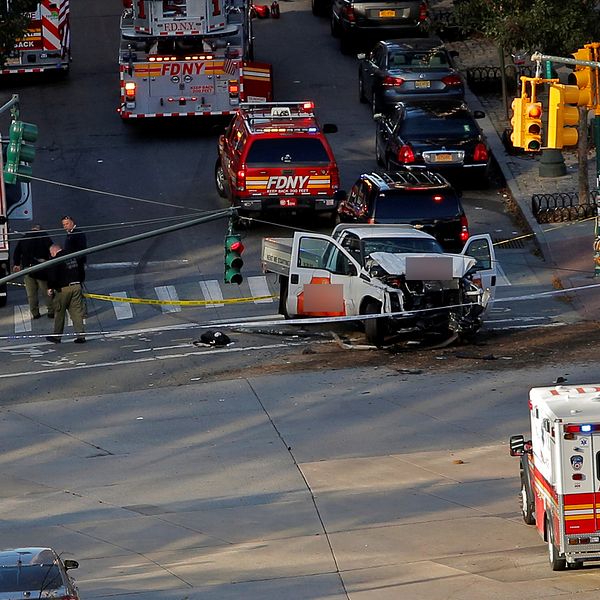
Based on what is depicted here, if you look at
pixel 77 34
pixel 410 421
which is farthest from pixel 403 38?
pixel 410 421

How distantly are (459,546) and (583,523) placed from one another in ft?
6.75

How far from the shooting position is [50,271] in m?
26.0

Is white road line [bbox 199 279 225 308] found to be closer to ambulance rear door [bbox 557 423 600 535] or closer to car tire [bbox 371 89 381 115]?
car tire [bbox 371 89 381 115]

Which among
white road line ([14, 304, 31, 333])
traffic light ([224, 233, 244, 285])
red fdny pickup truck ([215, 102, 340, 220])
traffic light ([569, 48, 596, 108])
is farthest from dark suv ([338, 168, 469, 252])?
traffic light ([569, 48, 596, 108])

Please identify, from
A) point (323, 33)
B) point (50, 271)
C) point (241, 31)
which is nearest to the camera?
point (50, 271)

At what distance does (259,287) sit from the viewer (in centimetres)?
2966

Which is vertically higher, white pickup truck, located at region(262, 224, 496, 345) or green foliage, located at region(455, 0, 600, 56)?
green foliage, located at region(455, 0, 600, 56)

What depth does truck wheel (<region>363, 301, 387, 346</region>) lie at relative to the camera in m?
25.4

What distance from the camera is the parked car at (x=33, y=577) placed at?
1377 centimetres

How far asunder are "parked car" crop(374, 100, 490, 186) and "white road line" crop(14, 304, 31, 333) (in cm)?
882

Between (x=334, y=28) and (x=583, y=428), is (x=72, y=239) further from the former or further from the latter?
(x=334, y=28)

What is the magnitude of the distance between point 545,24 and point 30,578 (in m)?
21.4

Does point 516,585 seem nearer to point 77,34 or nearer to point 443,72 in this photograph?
point 443,72

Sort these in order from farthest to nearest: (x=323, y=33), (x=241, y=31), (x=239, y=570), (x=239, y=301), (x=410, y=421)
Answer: (x=323, y=33) → (x=241, y=31) → (x=239, y=301) → (x=410, y=421) → (x=239, y=570)
